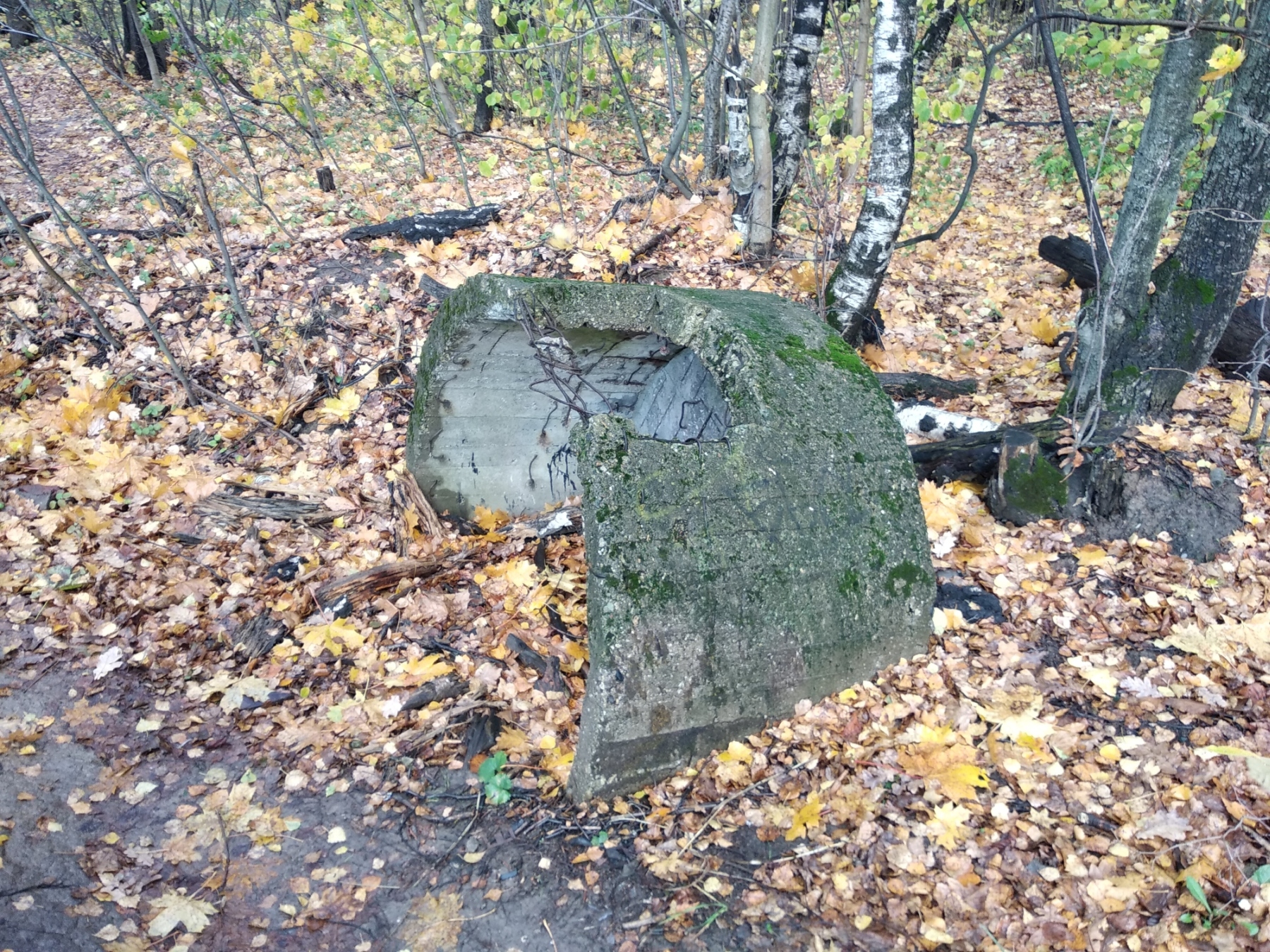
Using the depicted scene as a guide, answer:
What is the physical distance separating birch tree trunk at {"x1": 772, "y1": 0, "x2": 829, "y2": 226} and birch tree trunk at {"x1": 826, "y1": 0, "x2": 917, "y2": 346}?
4.63 ft

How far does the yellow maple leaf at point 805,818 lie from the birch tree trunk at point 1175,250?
286 cm

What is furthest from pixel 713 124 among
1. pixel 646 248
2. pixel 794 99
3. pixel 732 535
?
pixel 732 535

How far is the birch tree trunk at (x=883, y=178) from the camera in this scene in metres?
5.53

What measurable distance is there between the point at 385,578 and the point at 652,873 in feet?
8.35

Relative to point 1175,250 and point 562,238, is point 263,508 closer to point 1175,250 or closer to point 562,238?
point 562,238

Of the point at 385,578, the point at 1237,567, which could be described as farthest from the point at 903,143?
the point at 385,578

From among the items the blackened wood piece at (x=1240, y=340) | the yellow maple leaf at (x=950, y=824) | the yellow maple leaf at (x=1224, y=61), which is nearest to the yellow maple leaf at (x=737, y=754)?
the yellow maple leaf at (x=950, y=824)

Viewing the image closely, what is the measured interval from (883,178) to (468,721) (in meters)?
4.63

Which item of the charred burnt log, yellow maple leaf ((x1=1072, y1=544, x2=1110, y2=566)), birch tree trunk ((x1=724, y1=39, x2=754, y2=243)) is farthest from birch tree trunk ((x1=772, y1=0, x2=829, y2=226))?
yellow maple leaf ((x1=1072, y1=544, x2=1110, y2=566))

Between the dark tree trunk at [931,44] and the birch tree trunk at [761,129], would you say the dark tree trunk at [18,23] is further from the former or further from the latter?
the dark tree trunk at [931,44]

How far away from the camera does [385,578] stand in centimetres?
492

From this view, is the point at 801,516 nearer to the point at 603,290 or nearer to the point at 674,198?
the point at 603,290

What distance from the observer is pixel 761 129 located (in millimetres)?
7141

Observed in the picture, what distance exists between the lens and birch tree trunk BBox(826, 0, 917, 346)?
5.53 metres
